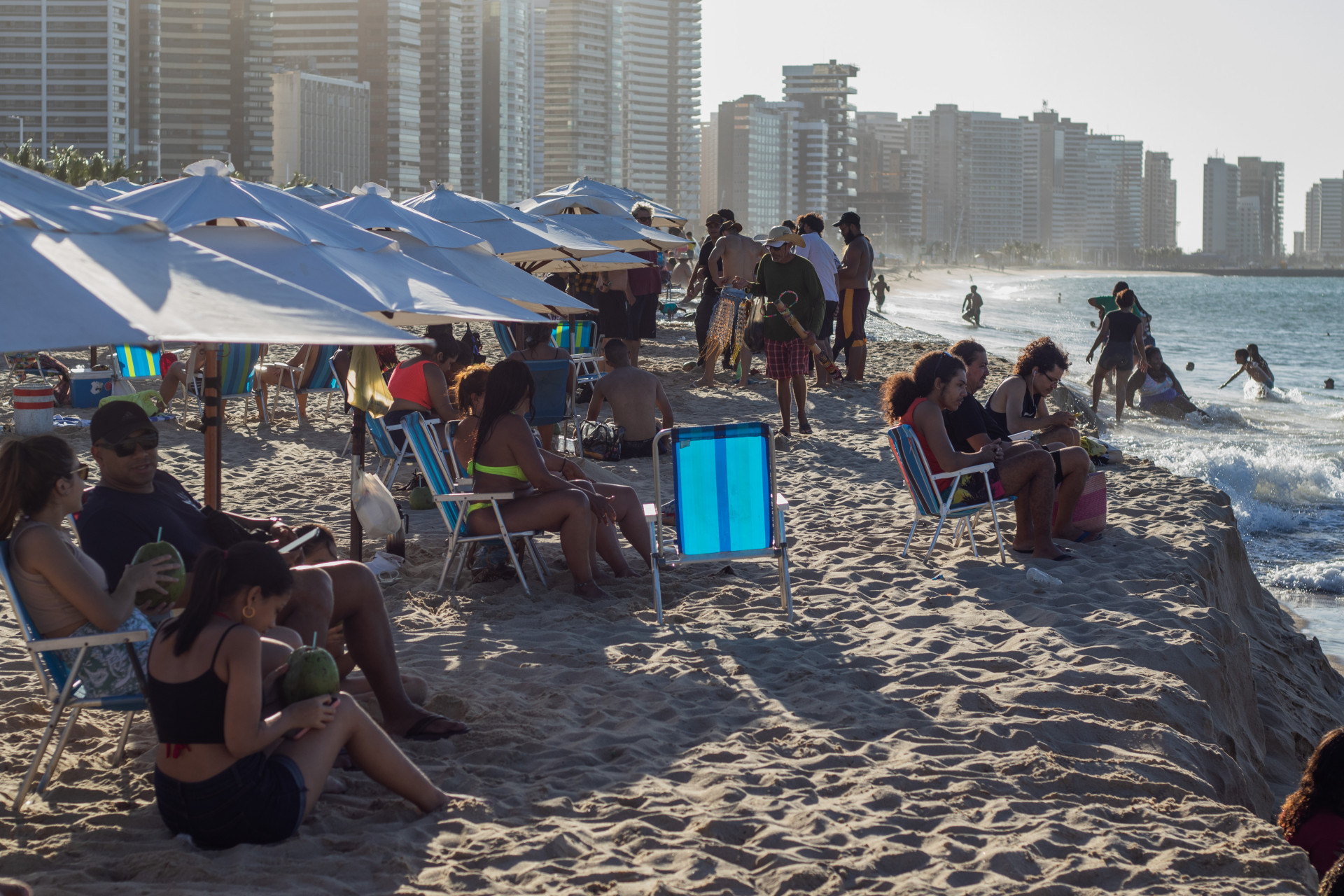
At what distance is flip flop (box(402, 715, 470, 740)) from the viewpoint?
3.69 meters

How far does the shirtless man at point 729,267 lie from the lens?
12094mm

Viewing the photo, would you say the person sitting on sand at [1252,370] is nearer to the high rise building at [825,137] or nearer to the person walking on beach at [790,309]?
the person walking on beach at [790,309]

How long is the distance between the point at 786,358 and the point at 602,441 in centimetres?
154

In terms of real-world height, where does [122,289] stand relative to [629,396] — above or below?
above

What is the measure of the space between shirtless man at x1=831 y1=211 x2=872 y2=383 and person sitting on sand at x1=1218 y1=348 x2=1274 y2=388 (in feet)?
33.1

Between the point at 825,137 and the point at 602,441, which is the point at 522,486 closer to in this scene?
the point at 602,441

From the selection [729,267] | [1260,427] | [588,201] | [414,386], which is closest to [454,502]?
[414,386]

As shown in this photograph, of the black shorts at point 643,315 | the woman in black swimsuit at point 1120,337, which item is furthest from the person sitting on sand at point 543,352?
the woman in black swimsuit at point 1120,337

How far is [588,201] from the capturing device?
1487cm

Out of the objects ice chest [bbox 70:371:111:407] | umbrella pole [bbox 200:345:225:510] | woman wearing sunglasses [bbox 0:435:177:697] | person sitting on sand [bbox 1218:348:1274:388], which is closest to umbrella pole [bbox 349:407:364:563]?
umbrella pole [bbox 200:345:225:510]

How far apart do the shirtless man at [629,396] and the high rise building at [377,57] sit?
105m

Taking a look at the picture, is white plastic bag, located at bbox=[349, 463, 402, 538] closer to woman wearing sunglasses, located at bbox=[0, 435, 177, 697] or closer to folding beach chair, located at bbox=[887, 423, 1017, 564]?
woman wearing sunglasses, located at bbox=[0, 435, 177, 697]

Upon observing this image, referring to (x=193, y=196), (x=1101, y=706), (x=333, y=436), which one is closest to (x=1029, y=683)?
(x=1101, y=706)

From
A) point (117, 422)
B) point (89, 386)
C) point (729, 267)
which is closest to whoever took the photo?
point (117, 422)
